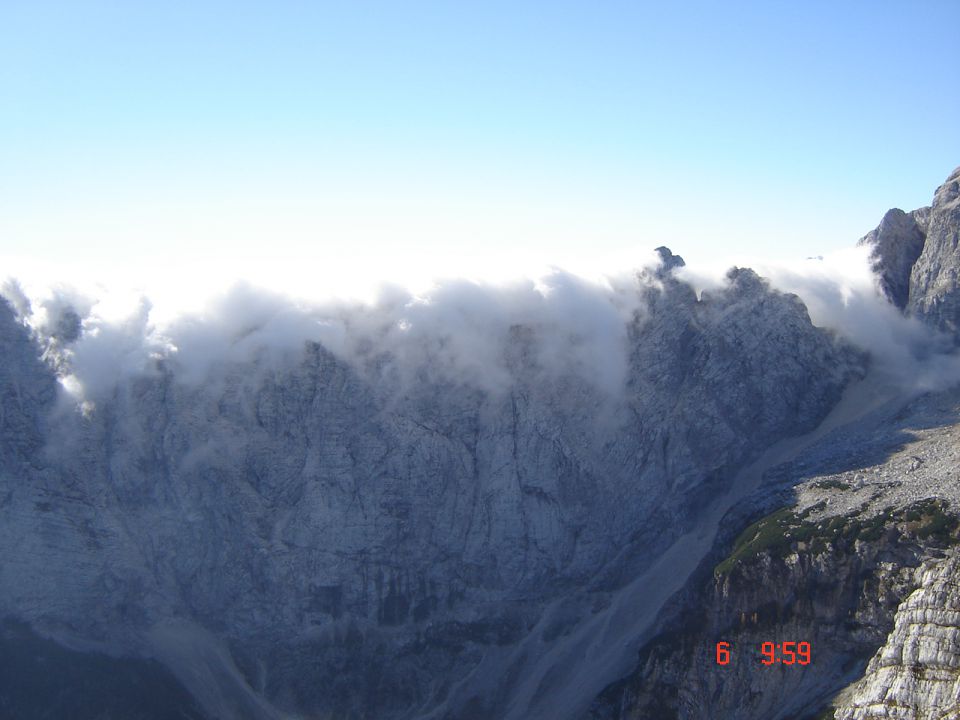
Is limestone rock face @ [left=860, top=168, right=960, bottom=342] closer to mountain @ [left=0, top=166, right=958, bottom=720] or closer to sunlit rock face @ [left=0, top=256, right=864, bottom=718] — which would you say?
mountain @ [left=0, top=166, right=958, bottom=720]

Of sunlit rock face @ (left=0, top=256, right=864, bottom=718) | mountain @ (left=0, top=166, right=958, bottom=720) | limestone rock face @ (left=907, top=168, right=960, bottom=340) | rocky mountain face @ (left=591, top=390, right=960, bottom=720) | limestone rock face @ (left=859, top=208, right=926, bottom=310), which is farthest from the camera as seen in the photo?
limestone rock face @ (left=859, top=208, right=926, bottom=310)

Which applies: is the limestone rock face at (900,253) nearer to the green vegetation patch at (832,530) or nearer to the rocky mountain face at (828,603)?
the rocky mountain face at (828,603)

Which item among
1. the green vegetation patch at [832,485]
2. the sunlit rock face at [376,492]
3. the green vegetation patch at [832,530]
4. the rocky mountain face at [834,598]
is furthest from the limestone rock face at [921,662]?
the sunlit rock face at [376,492]

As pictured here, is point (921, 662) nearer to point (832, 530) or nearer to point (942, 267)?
point (832, 530)

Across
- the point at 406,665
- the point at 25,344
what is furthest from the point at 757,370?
the point at 25,344
